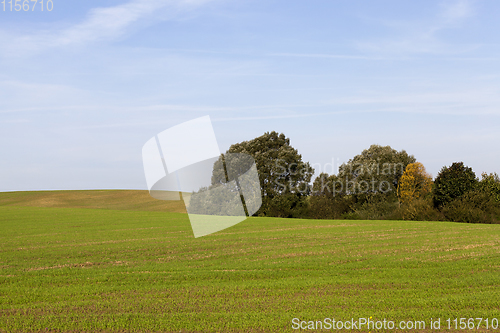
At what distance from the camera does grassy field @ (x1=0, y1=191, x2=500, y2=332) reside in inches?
367

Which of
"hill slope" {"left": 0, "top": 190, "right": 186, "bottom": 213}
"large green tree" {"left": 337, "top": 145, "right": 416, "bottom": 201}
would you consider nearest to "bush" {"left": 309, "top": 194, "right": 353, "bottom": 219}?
"large green tree" {"left": 337, "top": 145, "right": 416, "bottom": 201}

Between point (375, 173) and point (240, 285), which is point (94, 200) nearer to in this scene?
A: point (375, 173)

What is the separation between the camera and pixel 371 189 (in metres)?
67.5

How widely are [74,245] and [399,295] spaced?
63.5 ft

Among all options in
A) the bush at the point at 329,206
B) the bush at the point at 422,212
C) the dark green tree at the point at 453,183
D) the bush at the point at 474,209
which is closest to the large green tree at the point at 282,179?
the bush at the point at 329,206

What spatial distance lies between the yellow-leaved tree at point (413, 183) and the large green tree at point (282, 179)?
15797 mm

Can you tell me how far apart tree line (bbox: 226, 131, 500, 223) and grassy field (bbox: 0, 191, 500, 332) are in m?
32.4

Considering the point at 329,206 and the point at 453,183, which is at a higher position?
the point at 453,183

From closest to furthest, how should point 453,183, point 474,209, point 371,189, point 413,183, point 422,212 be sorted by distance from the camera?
point 474,209
point 422,212
point 453,183
point 413,183
point 371,189

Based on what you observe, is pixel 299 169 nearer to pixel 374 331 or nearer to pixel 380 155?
pixel 380 155

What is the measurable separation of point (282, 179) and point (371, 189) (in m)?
15.9

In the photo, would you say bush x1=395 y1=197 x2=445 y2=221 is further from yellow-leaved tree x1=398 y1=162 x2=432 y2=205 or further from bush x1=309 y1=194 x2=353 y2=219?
bush x1=309 y1=194 x2=353 y2=219

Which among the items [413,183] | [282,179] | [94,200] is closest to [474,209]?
[413,183]

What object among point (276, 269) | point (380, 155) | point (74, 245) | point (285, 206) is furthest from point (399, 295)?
point (380, 155)
